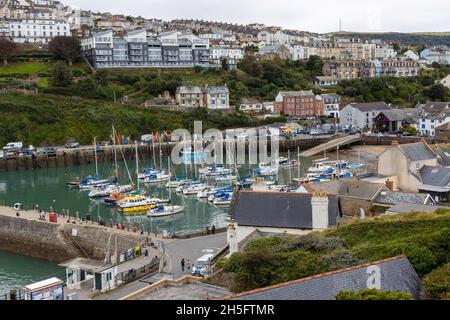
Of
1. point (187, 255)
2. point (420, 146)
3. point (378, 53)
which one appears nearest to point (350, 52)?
point (378, 53)

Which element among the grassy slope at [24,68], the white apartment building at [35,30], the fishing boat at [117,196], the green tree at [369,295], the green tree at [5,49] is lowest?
the fishing boat at [117,196]

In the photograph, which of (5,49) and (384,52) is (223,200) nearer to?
(5,49)

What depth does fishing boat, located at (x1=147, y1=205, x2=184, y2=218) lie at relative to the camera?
1191 inches

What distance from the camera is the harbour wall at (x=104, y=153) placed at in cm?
4722

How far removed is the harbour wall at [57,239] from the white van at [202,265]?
4248mm

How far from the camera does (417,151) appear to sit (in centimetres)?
2644

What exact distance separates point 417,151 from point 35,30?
65.1 metres

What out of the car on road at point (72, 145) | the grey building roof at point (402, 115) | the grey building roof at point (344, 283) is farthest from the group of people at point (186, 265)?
the grey building roof at point (402, 115)

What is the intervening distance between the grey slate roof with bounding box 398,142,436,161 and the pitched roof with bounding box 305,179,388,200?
12.1 feet

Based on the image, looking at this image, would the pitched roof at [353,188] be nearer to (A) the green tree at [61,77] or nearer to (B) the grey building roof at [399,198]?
(B) the grey building roof at [399,198]

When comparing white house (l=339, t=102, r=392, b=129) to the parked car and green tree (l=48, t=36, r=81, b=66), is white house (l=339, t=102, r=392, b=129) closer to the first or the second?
the parked car

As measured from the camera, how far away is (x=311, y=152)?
5153 centimetres
